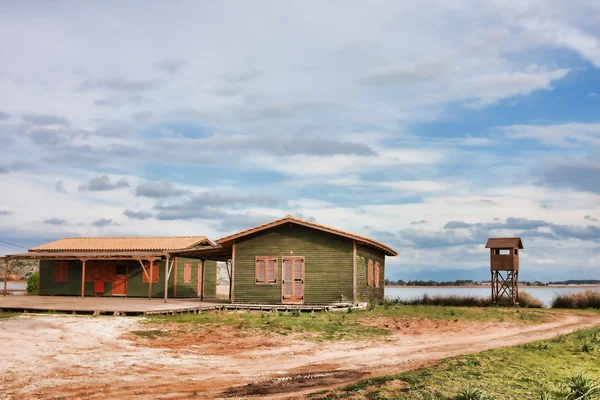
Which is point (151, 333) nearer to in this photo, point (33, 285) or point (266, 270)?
point (266, 270)

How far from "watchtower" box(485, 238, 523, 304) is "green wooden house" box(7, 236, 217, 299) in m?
19.2

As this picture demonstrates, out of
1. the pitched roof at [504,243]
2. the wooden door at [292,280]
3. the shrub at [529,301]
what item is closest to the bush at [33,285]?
the wooden door at [292,280]

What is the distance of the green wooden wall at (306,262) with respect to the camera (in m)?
31.1

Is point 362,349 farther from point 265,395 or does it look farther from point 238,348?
point 265,395

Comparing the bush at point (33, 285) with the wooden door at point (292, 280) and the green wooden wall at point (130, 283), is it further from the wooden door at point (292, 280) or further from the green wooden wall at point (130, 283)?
Result: the wooden door at point (292, 280)

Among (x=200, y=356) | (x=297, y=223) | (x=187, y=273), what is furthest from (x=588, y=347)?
(x=187, y=273)

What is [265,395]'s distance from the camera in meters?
12.0

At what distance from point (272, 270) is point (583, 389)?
21157 mm

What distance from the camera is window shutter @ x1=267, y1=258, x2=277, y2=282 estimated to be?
31.7 meters

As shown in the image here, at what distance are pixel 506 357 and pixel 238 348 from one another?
338 inches

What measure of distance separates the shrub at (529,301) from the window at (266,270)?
1719 cm

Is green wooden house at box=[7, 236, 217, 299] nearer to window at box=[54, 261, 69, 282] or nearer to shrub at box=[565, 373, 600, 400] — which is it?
window at box=[54, 261, 69, 282]

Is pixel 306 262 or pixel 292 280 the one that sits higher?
pixel 306 262

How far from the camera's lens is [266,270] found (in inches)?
1253
